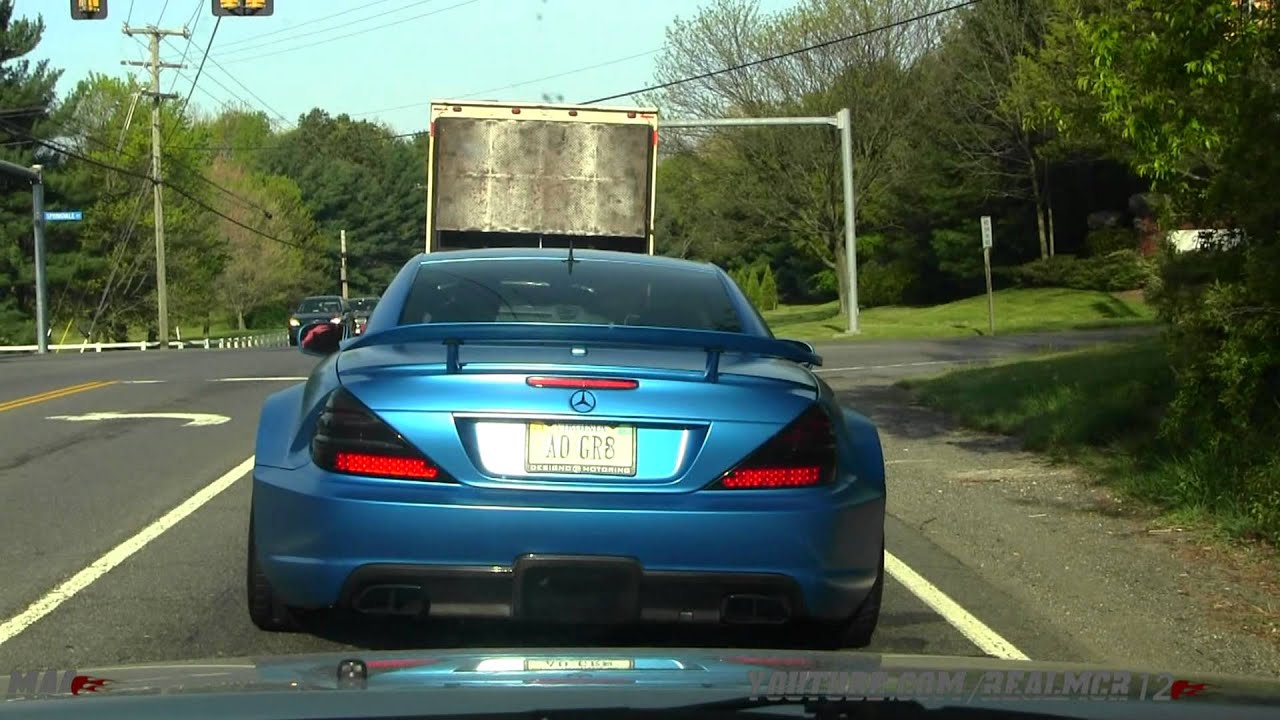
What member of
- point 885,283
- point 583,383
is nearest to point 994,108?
point 885,283

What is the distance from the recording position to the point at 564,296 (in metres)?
6.40

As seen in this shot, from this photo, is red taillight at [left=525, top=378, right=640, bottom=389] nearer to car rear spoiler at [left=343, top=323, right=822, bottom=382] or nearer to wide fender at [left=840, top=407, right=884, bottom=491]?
car rear spoiler at [left=343, top=323, right=822, bottom=382]

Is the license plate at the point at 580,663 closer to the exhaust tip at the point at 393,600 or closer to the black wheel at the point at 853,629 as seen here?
the exhaust tip at the point at 393,600

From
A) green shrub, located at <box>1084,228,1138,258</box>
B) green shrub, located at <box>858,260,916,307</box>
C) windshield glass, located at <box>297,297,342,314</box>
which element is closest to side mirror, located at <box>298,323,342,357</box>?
green shrub, located at <box>1084,228,1138,258</box>

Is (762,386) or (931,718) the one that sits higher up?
(762,386)

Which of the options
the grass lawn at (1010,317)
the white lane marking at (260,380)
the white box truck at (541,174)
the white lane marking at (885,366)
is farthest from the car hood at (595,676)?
the grass lawn at (1010,317)

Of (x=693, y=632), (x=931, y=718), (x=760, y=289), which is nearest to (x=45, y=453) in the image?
(x=693, y=632)

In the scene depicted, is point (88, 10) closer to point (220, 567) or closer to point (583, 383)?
point (220, 567)

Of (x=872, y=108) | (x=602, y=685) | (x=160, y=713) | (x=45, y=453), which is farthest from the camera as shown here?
(x=872, y=108)

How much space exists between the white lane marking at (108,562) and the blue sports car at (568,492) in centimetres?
162

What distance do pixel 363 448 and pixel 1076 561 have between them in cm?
438

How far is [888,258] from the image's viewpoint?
62.0 meters

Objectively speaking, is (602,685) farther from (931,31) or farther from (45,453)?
(931,31)

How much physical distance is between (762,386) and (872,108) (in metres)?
43.2
